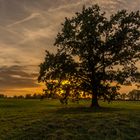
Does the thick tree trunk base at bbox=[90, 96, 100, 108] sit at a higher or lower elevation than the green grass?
higher

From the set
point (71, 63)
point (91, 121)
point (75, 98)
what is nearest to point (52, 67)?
point (71, 63)

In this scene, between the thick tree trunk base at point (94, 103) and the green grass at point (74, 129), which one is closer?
the green grass at point (74, 129)

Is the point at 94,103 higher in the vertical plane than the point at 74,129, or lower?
higher

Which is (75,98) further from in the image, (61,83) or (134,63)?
(134,63)

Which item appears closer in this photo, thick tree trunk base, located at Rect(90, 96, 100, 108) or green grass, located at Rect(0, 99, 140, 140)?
green grass, located at Rect(0, 99, 140, 140)

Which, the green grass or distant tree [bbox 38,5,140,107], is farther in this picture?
distant tree [bbox 38,5,140,107]

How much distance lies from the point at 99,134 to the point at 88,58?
112 feet

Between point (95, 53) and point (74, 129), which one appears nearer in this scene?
point (74, 129)

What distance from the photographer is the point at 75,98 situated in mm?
70312

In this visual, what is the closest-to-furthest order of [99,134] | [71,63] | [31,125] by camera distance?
1. [99,134]
2. [31,125]
3. [71,63]

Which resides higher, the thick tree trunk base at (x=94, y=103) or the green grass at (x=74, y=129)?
the thick tree trunk base at (x=94, y=103)

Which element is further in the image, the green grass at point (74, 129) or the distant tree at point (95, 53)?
the distant tree at point (95, 53)

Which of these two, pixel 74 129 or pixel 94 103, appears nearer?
pixel 74 129

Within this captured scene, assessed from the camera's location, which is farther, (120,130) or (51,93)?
(51,93)
